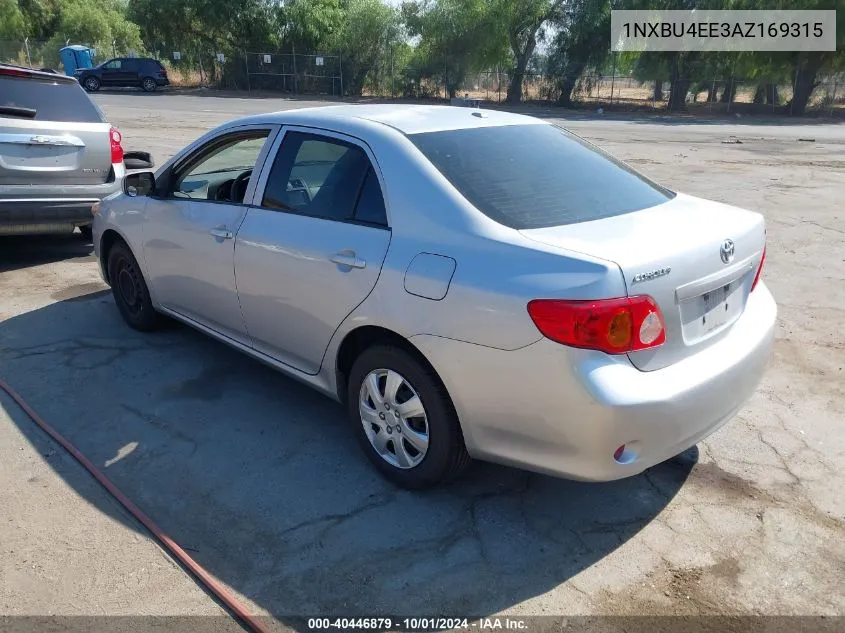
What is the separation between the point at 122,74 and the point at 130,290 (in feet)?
120

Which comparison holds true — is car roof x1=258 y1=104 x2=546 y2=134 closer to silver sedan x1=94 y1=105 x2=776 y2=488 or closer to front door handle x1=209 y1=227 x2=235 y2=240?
silver sedan x1=94 y1=105 x2=776 y2=488

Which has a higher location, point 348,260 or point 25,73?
point 25,73

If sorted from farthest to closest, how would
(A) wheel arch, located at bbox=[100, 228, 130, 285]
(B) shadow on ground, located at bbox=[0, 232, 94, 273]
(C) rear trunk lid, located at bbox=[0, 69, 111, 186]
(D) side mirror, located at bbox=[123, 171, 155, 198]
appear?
(B) shadow on ground, located at bbox=[0, 232, 94, 273], (C) rear trunk lid, located at bbox=[0, 69, 111, 186], (A) wheel arch, located at bbox=[100, 228, 130, 285], (D) side mirror, located at bbox=[123, 171, 155, 198]

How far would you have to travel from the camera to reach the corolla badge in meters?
2.61

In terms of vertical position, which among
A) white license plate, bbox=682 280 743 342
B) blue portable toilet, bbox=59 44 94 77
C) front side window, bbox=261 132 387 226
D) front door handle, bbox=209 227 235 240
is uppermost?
blue portable toilet, bbox=59 44 94 77

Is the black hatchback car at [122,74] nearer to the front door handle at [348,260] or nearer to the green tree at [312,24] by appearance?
the green tree at [312,24]

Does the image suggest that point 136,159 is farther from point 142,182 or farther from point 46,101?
point 142,182

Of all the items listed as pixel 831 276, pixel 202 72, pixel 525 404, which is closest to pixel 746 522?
pixel 525 404

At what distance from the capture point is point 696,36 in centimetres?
3309

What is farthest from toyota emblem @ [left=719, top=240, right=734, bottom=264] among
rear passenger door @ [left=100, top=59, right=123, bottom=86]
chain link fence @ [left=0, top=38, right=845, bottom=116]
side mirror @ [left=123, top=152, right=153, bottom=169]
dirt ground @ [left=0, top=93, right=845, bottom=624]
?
rear passenger door @ [left=100, top=59, right=123, bottom=86]

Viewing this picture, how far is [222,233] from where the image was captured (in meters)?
4.08

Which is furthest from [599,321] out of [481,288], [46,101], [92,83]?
[92,83]

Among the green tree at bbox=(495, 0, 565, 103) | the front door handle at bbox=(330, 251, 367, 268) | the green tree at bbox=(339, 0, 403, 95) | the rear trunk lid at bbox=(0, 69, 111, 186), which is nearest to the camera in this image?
the front door handle at bbox=(330, 251, 367, 268)

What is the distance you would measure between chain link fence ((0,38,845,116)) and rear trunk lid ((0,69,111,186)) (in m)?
31.2
